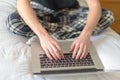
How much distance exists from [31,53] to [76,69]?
21 cm

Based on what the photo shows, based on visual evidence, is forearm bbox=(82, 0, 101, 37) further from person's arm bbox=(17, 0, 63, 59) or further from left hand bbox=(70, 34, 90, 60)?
person's arm bbox=(17, 0, 63, 59)

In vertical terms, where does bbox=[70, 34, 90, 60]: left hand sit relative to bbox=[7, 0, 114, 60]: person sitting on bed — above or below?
below

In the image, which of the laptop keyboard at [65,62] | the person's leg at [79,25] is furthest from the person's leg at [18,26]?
the laptop keyboard at [65,62]

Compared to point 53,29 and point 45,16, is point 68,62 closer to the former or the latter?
point 53,29

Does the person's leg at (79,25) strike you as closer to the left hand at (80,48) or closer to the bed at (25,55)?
the bed at (25,55)

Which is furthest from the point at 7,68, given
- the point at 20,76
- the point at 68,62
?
the point at 68,62

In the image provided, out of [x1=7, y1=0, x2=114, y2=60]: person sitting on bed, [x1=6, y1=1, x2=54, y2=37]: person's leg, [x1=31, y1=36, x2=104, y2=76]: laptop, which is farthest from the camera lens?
[x1=6, y1=1, x2=54, y2=37]: person's leg

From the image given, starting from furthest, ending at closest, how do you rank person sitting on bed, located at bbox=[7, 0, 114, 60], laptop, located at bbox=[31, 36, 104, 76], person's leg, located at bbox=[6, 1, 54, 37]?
person's leg, located at bbox=[6, 1, 54, 37], person sitting on bed, located at bbox=[7, 0, 114, 60], laptop, located at bbox=[31, 36, 104, 76]

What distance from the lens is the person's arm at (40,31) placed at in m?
0.92

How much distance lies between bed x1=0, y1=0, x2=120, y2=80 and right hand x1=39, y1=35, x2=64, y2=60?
0.08 metres

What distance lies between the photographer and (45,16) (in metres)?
1.25

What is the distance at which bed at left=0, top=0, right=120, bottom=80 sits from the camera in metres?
0.86

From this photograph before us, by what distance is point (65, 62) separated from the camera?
2.90ft

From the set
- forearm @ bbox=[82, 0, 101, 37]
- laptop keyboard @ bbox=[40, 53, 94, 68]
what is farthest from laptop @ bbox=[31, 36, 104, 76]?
forearm @ bbox=[82, 0, 101, 37]
